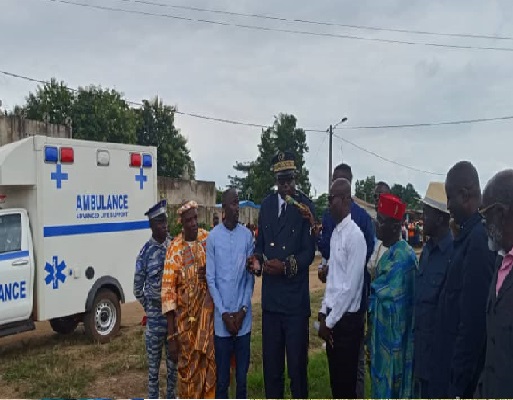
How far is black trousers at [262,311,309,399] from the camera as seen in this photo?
170 inches

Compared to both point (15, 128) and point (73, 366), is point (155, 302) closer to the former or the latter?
point (73, 366)

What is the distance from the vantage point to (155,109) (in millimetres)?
35625

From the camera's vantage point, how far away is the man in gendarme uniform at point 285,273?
4305 mm

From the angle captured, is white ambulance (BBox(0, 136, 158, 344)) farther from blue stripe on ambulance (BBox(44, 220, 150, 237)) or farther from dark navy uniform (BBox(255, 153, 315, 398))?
dark navy uniform (BBox(255, 153, 315, 398))

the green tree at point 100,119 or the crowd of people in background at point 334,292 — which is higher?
the green tree at point 100,119

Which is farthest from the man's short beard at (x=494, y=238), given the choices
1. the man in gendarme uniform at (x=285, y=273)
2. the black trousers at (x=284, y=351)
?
the black trousers at (x=284, y=351)

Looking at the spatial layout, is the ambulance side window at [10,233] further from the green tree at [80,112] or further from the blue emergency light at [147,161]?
the green tree at [80,112]

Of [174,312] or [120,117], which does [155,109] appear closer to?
[120,117]

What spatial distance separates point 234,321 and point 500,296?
2325 millimetres

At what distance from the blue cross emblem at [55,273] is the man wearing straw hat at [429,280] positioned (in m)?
5.19

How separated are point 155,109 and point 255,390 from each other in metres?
31.8

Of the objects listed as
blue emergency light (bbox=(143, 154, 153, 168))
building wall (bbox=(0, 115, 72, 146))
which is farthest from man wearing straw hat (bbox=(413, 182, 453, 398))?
building wall (bbox=(0, 115, 72, 146))

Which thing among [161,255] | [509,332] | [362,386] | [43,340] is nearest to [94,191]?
[43,340]

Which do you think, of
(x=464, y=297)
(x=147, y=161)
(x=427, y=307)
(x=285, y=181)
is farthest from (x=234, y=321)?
(x=147, y=161)
